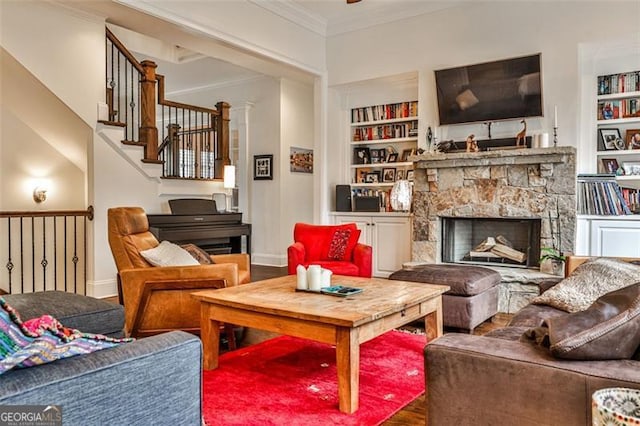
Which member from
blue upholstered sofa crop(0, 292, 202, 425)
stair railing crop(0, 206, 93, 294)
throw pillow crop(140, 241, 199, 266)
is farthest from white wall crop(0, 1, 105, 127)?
blue upholstered sofa crop(0, 292, 202, 425)

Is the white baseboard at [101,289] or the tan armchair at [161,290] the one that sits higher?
the tan armchair at [161,290]

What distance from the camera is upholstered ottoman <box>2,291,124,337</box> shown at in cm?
227

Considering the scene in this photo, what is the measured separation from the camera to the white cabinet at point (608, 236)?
4.34 meters

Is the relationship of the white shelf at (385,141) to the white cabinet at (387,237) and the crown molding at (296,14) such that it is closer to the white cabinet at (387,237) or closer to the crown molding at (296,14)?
the white cabinet at (387,237)

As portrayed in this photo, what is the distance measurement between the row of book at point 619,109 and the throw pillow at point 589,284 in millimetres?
2590

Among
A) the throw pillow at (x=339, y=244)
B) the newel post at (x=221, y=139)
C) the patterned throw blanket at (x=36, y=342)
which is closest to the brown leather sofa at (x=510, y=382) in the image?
the patterned throw blanket at (x=36, y=342)

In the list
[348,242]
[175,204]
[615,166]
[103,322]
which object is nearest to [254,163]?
[175,204]

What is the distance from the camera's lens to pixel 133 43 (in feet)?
21.9

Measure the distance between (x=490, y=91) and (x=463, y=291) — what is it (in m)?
2.40

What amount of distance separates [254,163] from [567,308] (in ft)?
19.6

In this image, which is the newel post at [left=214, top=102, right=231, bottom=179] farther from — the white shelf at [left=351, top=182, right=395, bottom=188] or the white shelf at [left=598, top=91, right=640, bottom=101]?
the white shelf at [left=598, top=91, right=640, bottom=101]

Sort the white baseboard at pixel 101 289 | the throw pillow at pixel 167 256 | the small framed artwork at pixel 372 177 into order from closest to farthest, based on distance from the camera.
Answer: the throw pillow at pixel 167 256, the white baseboard at pixel 101 289, the small framed artwork at pixel 372 177
